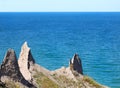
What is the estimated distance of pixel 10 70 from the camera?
31609 millimetres

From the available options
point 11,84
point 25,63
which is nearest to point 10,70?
point 11,84

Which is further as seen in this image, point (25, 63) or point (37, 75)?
point (25, 63)

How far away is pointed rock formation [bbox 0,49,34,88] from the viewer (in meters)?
31.3

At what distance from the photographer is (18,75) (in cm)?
3162

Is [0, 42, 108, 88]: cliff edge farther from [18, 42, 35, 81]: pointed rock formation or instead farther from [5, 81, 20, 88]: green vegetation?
[5, 81, 20, 88]: green vegetation

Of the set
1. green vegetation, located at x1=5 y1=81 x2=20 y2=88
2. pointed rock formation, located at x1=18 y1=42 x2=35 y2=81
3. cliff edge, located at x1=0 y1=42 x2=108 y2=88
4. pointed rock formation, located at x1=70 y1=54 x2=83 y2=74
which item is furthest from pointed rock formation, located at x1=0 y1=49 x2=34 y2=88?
pointed rock formation, located at x1=70 y1=54 x2=83 y2=74

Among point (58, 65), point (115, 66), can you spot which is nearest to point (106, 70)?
point (115, 66)

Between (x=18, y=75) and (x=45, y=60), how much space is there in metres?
58.6

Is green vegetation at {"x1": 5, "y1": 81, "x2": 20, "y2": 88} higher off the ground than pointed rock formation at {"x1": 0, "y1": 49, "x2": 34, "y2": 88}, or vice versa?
pointed rock formation at {"x1": 0, "y1": 49, "x2": 34, "y2": 88}

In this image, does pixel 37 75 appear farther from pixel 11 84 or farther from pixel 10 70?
pixel 11 84

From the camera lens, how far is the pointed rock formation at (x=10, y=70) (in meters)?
31.3

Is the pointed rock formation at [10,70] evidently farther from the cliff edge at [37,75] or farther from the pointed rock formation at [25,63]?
the pointed rock formation at [25,63]

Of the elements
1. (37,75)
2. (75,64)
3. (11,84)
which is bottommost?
(11,84)

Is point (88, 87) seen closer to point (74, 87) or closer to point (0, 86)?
point (74, 87)
